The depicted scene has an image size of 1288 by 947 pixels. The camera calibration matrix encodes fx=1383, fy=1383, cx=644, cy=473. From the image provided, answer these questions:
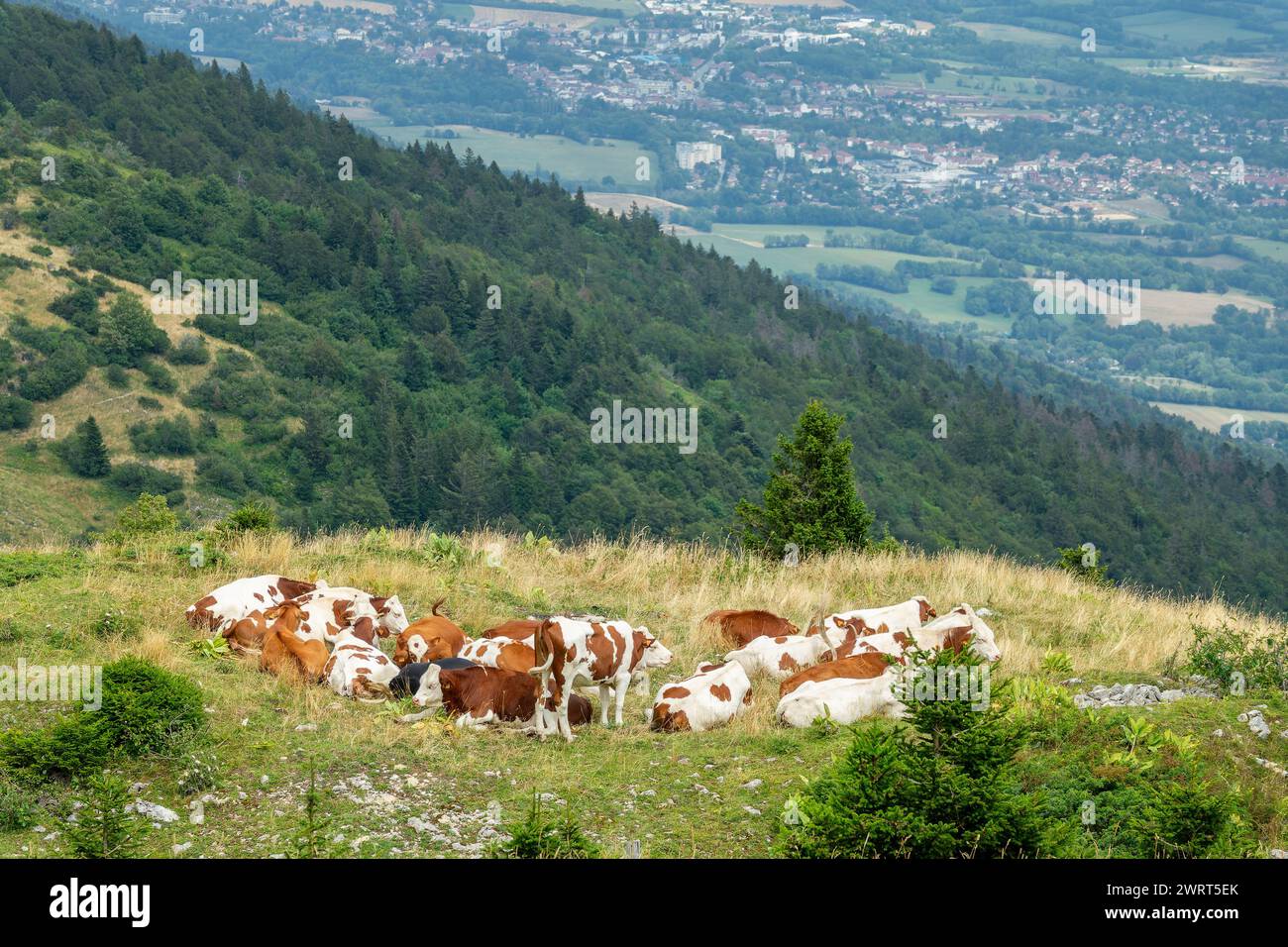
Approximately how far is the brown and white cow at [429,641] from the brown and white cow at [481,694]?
0.99 meters

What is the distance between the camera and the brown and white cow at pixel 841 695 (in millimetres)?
12023

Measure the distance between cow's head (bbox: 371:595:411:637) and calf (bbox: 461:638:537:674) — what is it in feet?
3.66

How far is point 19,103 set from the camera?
3723 inches

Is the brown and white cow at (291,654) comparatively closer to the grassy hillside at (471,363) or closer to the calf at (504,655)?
the calf at (504,655)

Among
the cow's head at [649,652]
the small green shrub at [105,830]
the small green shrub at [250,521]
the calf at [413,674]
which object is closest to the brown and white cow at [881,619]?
the cow's head at [649,652]

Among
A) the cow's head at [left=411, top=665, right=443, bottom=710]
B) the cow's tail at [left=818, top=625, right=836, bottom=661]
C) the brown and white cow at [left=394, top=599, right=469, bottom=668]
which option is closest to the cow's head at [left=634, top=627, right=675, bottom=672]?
the cow's tail at [left=818, top=625, right=836, bottom=661]

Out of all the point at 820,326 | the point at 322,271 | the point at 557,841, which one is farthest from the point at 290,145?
the point at 557,841

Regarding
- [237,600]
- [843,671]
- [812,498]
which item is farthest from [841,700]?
[812,498]

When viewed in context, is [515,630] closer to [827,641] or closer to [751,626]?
[751,626]

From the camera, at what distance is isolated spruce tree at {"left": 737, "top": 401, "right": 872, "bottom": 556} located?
20.3 metres

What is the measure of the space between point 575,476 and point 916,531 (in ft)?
82.1
